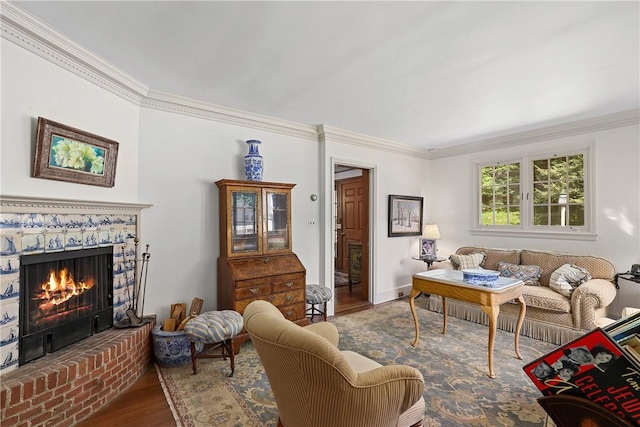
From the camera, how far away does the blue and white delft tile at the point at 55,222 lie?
2125 mm

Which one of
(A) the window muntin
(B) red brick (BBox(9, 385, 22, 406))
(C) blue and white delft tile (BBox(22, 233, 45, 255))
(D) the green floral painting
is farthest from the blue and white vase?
(A) the window muntin

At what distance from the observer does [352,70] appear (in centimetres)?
253

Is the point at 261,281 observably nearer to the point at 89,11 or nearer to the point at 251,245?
the point at 251,245

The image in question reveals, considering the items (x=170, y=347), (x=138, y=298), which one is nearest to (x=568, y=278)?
(x=170, y=347)

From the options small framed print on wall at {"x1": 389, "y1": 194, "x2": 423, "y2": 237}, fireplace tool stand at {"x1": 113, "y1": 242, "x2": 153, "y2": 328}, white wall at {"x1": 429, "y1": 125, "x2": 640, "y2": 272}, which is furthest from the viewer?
small framed print on wall at {"x1": 389, "y1": 194, "x2": 423, "y2": 237}

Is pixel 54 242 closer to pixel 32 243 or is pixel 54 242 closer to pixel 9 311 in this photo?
pixel 32 243

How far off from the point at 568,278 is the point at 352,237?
367 centimetres

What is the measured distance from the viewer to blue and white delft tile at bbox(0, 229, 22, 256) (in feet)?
6.10

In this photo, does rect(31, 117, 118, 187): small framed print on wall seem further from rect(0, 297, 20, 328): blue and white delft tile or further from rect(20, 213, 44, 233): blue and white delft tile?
rect(0, 297, 20, 328): blue and white delft tile

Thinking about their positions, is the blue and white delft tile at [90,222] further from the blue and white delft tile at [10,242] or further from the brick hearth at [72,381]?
the brick hearth at [72,381]

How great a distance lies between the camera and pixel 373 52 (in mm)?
2262

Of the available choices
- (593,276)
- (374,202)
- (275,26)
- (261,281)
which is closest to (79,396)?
(261,281)

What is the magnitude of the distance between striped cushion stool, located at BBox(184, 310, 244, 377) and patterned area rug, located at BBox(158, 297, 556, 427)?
0.19 m

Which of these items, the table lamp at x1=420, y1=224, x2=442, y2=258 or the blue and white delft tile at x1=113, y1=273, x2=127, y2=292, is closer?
the blue and white delft tile at x1=113, y1=273, x2=127, y2=292
